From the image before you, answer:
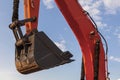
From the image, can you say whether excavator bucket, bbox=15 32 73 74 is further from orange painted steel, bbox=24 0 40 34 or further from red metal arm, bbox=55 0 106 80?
red metal arm, bbox=55 0 106 80

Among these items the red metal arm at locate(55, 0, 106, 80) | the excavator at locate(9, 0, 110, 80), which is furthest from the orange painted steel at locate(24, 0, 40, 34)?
the red metal arm at locate(55, 0, 106, 80)

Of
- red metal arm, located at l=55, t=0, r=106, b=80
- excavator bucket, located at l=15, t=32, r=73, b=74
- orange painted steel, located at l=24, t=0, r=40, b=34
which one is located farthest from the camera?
red metal arm, located at l=55, t=0, r=106, b=80

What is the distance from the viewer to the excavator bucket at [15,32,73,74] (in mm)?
9625

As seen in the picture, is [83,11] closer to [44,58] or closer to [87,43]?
[87,43]

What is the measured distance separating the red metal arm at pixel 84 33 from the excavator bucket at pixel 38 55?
1275 millimetres

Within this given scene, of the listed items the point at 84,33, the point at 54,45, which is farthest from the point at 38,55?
the point at 84,33

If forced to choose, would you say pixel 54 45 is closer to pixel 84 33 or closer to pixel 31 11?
pixel 31 11

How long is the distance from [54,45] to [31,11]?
1.02 metres

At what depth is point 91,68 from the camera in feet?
37.1

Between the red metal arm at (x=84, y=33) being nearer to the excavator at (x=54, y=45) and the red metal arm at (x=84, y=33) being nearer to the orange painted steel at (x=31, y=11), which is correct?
the excavator at (x=54, y=45)

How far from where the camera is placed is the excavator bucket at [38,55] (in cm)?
962

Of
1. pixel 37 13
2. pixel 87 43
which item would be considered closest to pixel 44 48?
pixel 37 13

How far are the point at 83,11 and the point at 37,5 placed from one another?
5.48 ft

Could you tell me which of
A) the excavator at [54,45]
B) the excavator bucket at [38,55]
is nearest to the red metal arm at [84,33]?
the excavator at [54,45]
